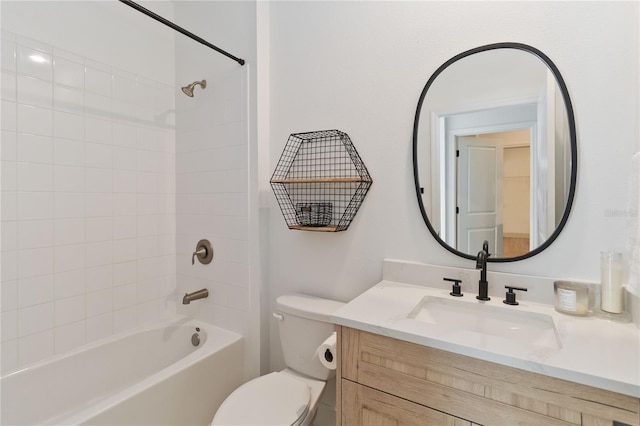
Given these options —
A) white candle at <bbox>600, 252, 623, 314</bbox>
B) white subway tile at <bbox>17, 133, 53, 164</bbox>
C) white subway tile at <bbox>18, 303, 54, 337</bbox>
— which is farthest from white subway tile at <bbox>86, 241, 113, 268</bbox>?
white candle at <bbox>600, 252, 623, 314</bbox>

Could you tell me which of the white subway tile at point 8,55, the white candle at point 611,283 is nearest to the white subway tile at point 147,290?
the white subway tile at point 8,55

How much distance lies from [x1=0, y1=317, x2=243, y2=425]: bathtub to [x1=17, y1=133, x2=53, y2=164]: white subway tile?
1003 millimetres

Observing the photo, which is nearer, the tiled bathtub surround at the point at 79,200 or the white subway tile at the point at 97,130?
the tiled bathtub surround at the point at 79,200

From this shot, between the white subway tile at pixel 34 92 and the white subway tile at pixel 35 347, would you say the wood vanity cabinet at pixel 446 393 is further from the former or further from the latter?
the white subway tile at pixel 34 92

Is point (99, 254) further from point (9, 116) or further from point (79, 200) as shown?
point (9, 116)

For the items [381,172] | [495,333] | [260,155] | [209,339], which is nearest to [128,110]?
[260,155]

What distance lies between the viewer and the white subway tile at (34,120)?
145 cm

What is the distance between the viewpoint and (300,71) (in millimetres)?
1676

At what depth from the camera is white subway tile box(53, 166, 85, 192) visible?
1.57 meters

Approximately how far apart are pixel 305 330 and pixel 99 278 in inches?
49.2

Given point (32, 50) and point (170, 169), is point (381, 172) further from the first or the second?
point (32, 50)

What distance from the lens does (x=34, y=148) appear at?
1.49 m

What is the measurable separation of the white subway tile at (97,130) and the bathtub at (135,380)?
45.2 inches

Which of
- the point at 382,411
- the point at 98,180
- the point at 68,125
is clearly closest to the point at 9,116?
the point at 68,125
